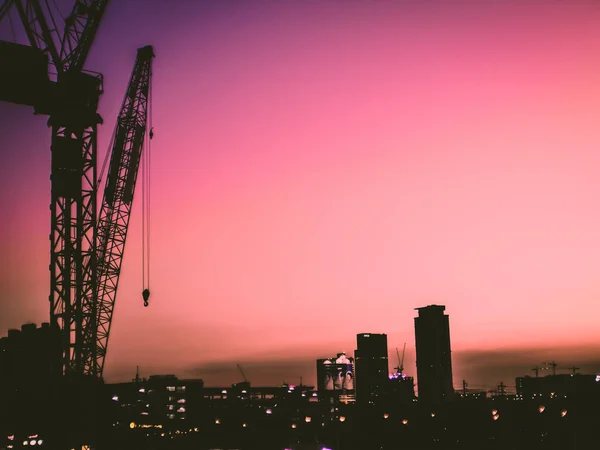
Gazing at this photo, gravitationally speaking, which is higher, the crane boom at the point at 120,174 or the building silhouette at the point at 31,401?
the crane boom at the point at 120,174

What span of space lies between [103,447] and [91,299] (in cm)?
1600

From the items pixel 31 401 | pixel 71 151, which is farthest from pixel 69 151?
pixel 31 401

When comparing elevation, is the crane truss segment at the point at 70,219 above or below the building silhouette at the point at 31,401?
above

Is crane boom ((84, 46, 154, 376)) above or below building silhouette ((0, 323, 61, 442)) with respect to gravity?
above

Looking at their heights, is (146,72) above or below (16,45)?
above

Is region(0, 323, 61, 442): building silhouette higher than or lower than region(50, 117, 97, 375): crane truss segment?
lower

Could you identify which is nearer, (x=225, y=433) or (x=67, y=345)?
(x=67, y=345)

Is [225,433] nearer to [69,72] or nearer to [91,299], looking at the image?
[91,299]

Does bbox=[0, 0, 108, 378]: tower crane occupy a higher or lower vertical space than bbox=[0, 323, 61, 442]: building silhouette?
higher

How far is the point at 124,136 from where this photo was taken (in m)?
77.8

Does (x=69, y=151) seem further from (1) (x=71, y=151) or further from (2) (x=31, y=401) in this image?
(2) (x=31, y=401)

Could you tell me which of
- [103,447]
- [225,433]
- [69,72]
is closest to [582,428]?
[225,433]

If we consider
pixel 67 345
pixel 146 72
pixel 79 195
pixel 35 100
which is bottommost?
pixel 67 345

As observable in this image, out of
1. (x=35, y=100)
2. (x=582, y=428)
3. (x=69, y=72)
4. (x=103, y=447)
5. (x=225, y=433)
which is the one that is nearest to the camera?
(x=35, y=100)
